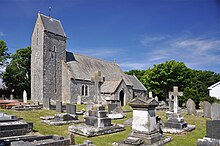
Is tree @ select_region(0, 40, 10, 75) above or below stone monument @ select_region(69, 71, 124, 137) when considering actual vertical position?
above

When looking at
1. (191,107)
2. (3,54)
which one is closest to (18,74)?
(3,54)

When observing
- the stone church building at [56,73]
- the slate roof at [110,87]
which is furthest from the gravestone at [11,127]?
the slate roof at [110,87]

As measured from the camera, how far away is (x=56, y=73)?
101 feet

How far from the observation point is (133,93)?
38.4 m

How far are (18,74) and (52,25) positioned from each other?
12.2 metres

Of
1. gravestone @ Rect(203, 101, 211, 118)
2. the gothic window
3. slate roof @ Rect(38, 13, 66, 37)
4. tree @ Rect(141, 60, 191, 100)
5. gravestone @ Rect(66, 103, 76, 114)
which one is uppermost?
slate roof @ Rect(38, 13, 66, 37)

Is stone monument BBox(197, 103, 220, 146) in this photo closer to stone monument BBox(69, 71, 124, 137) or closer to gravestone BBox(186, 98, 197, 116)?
stone monument BBox(69, 71, 124, 137)

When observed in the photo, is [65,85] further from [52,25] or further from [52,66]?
[52,25]

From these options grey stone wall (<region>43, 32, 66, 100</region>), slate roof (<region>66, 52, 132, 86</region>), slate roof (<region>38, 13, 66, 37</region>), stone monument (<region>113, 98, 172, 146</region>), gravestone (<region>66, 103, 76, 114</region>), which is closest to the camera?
stone monument (<region>113, 98, 172, 146</region>)

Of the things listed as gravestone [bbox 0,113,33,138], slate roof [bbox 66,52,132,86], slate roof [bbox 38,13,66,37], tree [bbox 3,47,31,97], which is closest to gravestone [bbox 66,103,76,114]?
gravestone [bbox 0,113,33,138]

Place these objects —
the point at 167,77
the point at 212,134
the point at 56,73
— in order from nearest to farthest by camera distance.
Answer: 1. the point at 212,134
2. the point at 56,73
3. the point at 167,77

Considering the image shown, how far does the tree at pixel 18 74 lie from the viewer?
3697 centimetres

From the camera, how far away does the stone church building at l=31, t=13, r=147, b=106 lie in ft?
97.0

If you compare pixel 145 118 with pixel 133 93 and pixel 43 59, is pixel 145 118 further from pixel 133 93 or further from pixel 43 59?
pixel 133 93
